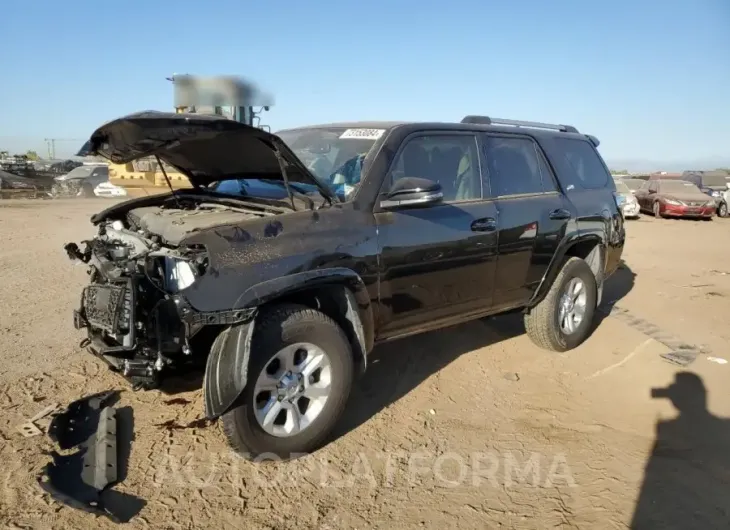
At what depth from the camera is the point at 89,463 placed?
2996mm

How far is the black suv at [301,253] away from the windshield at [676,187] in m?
18.5

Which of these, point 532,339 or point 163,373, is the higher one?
point 163,373

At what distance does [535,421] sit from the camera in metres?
3.82

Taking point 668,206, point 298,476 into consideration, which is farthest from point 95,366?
point 668,206

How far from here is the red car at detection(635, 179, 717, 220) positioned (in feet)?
63.4

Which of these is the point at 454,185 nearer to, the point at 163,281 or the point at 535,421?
the point at 535,421

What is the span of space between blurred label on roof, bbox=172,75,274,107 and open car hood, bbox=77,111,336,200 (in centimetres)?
114

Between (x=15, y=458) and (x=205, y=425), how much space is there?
104 cm

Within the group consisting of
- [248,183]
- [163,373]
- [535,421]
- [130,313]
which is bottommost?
[535,421]

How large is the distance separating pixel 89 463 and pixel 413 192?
240 cm

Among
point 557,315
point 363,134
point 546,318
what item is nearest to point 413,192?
point 363,134

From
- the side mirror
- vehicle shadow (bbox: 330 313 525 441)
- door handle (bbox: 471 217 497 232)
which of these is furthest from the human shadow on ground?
the side mirror

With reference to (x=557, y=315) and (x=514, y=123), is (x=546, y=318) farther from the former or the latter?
(x=514, y=123)

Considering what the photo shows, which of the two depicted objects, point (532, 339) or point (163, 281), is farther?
point (532, 339)
